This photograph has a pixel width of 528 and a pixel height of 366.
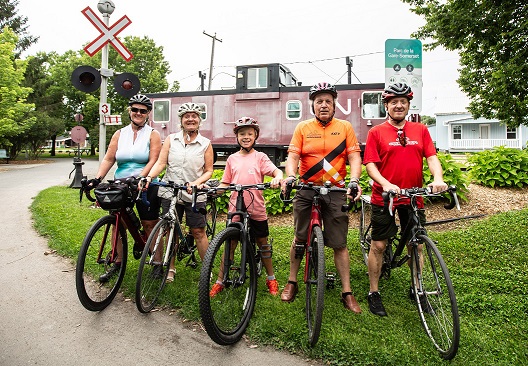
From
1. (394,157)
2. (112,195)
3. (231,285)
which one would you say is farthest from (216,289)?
(394,157)

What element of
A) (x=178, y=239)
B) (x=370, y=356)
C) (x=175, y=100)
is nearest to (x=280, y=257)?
(x=178, y=239)

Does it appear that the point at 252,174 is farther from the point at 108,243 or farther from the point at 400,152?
the point at 108,243

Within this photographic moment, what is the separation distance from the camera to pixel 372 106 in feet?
43.2

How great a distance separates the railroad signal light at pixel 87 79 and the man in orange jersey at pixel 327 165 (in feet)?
18.8

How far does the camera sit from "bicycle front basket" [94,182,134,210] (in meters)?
3.62

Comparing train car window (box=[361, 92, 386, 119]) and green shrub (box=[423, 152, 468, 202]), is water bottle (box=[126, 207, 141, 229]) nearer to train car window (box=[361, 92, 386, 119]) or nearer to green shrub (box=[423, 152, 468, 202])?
green shrub (box=[423, 152, 468, 202])

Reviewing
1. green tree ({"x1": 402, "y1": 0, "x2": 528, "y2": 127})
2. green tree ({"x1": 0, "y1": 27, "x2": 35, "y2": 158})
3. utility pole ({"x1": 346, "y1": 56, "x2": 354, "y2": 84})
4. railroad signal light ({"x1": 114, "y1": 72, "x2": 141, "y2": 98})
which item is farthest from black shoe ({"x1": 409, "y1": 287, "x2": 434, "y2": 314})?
green tree ({"x1": 0, "y1": 27, "x2": 35, "y2": 158})

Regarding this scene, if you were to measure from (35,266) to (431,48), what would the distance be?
1009 cm

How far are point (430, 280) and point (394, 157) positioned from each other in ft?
3.68

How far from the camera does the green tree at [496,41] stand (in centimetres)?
649

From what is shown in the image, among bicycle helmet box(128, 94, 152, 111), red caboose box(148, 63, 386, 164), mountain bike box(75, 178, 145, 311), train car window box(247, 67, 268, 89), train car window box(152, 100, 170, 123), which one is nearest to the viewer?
mountain bike box(75, 178, 145, 311)

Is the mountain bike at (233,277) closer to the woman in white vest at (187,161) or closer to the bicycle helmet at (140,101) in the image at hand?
the woman in white vest at (187,161)

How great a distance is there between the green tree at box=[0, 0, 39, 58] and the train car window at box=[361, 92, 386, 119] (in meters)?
35.3

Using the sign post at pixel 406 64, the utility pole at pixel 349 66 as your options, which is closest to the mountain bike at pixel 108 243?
the sign post at pixel 406 64
